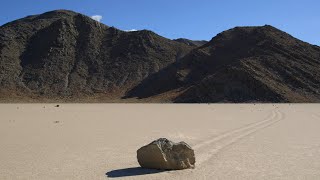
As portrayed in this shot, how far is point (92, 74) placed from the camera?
7806 cm

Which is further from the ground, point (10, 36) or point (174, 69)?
point (10, 36)

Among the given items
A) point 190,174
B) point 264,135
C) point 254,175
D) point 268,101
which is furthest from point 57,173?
point 268,101

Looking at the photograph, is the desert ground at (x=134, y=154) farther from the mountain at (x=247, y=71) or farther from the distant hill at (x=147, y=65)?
the distant hill at (x=147, y=65)

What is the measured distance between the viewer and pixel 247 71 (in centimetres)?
6072

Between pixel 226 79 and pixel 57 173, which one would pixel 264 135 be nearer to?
pixel 57 173

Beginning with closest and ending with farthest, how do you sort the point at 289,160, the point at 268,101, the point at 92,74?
the point at 289,160 → the point at 268,101 → the point at 92,74

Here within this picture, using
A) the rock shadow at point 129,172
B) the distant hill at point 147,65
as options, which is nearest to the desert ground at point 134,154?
the rock shadow at point 129,172

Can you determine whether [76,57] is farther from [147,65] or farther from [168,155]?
[168,155]

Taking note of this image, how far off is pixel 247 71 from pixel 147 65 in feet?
78.3

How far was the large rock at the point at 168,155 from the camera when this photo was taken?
26.0ft

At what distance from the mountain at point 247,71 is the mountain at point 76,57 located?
7.76m

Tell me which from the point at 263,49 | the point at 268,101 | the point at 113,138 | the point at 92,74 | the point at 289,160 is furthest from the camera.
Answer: the point at 92,74

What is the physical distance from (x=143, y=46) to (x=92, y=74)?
1180cm

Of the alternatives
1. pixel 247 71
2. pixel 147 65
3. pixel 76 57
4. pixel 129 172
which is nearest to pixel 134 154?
pixel 129 172
